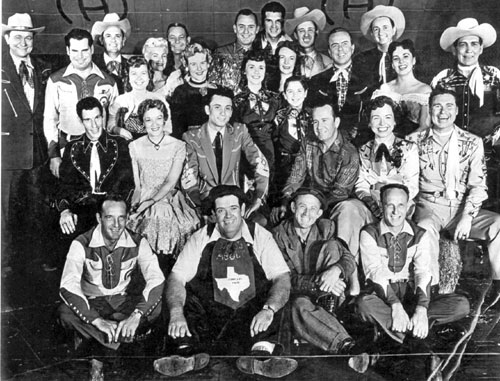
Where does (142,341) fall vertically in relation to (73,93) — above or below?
below

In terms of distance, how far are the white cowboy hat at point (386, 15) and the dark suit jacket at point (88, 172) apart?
5.38 ft

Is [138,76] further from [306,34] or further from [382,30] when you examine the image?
[382,30]

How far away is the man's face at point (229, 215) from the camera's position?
3770mm

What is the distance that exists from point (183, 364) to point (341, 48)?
2143mm

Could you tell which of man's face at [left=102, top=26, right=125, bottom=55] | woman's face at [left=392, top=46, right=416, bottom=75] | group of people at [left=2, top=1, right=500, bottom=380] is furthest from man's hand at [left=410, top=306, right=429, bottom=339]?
man's face at [left=102, top=26, right=125, bottom=55]

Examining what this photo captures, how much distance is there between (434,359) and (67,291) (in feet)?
7.37

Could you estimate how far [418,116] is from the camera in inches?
152

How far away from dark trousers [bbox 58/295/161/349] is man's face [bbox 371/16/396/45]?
2.11m

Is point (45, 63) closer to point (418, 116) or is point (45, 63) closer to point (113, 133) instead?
point (113, 133)

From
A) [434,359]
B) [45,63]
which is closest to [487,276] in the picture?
[434,359]

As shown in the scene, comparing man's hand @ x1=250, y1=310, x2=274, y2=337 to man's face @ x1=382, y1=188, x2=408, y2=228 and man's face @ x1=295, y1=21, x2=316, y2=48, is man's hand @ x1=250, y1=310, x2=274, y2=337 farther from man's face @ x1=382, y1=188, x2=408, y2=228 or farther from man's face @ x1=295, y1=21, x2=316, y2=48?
man's face @ x1=295, y1=21, x2=316, y2=48

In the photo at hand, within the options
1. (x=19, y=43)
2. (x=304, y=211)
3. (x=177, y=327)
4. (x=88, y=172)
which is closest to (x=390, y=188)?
(x=304, y=211)

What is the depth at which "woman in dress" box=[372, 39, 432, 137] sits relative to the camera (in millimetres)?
3842

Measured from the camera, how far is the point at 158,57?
3.85 meters
